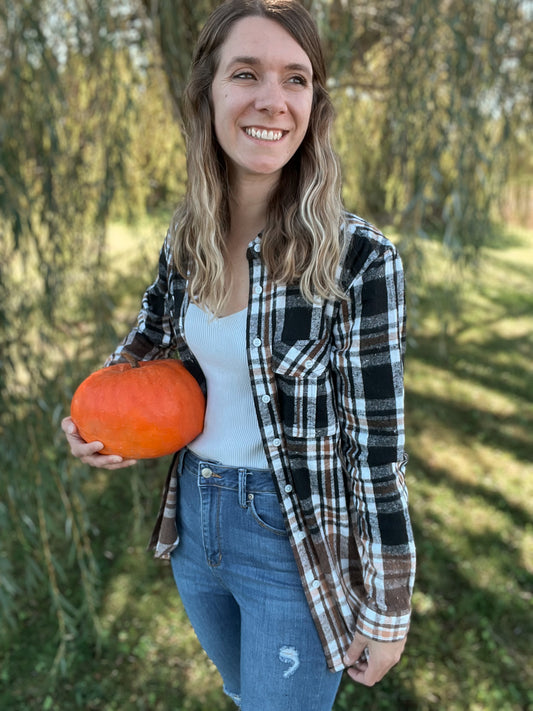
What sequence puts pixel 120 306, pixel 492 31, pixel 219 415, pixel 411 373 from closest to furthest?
pixel 219 415 → pixel 492 31 → pixel 411 373 → pixel 120 306

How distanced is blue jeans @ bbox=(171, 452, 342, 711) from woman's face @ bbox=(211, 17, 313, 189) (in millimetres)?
495

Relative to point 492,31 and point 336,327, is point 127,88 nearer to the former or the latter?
point 492,31

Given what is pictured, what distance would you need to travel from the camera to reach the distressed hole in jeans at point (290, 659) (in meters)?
0.96

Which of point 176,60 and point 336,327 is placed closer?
point 336,327

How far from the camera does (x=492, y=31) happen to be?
1652 millimetres

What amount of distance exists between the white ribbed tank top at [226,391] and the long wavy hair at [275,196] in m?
0.04

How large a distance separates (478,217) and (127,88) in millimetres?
1051

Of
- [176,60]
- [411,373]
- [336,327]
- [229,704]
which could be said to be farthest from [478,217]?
[411,373]

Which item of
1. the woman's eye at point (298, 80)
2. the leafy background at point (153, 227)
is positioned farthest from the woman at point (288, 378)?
the leafy background at point (153, 227)

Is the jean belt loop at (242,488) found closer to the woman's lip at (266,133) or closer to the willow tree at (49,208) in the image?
the woman's lip at (266,133)

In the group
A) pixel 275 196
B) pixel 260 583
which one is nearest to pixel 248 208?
pixel 275 196

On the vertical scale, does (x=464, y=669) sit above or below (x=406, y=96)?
below

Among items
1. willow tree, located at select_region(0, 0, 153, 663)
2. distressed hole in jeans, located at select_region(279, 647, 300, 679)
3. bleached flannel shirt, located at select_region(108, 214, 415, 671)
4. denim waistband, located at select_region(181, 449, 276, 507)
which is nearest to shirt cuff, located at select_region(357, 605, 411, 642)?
bleached flannel shirt, located at select_region(108, 214, 415, 671)

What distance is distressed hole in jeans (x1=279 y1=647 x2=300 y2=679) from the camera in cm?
96
